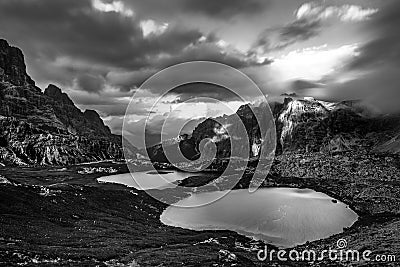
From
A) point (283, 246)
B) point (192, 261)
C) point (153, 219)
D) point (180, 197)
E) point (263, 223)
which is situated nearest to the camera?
point (192, 261)

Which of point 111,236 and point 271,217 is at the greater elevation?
point 271,217

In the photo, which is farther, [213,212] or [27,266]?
[213,212]

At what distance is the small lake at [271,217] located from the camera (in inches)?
3644

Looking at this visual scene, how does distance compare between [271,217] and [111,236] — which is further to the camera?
[271,217]

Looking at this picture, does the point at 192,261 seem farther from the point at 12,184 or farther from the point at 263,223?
the point at 12,184

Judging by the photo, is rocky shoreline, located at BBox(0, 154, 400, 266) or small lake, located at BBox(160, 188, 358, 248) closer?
rocky shoreline, located at BBox(0, 154, 400, 266)

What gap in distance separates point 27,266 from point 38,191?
6317cm

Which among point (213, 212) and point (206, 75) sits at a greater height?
point (206, 75)

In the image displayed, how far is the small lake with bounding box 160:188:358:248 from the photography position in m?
92.6

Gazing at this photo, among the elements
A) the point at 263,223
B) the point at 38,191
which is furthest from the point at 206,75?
the point at 38,191

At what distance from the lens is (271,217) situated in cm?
10594

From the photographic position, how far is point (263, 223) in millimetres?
100625

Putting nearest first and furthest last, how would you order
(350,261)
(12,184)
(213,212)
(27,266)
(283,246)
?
1. (27,266)
2. (350,261)
3. (283,246)
4. (12,184)
5. (213,212)

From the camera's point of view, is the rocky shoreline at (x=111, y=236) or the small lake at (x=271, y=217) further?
the small lake at (x=271, y=217)
